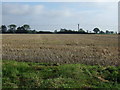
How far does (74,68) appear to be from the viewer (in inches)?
289

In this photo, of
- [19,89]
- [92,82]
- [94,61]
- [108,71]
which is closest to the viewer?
[19,89]

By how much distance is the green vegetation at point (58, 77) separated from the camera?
6090mm

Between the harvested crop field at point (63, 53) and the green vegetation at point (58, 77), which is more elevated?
the harvested crop field at point (63, 53)

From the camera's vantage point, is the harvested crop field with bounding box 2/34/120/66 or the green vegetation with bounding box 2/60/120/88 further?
the harvested crop field with bounding box 2/34/120/66

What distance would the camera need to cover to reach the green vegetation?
6090mm

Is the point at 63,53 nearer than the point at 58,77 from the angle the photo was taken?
No

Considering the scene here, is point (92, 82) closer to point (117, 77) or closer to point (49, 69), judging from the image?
point (117, 77)

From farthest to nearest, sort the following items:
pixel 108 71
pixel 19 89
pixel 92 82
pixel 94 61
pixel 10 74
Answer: pixel 94 61 < pixel 108 71 < pixel 10 74 < pixel 92 82 < pixel 19 89

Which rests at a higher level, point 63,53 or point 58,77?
point 63,53

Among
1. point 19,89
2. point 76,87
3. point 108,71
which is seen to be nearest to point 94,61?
point 108,71

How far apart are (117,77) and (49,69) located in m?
2.57

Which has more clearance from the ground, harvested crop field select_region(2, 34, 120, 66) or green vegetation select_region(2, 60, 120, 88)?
harvested crop field select_region(2, 34, 120, 66)

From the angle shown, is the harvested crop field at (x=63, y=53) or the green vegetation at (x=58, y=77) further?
the harvested crop field at (x=63, y=53)

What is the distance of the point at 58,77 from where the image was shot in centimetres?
666
